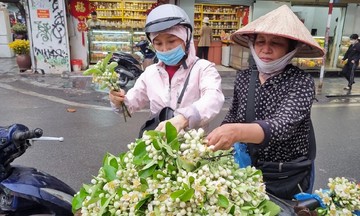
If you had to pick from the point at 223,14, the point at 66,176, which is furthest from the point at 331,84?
the point at 66,176

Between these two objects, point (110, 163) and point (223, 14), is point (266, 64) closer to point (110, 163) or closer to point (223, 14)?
point (110, 163)

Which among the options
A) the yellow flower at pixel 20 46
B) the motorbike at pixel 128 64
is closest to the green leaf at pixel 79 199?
the motorbike at pixel 128 64

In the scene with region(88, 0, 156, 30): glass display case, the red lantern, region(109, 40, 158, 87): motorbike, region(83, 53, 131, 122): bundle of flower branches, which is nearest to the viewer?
region(83, 53, 131, 122): bundle of flower branches

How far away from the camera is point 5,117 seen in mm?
6016

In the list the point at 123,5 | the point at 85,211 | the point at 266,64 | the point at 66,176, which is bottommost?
the point at 66,176

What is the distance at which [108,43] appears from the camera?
448 inches

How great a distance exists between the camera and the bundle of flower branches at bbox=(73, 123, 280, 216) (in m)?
0.93

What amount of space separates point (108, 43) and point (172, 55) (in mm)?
10114

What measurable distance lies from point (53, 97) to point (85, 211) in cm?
721

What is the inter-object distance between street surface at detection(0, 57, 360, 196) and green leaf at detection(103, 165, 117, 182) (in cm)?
288

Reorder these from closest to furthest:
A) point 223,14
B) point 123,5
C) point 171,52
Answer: point 171,52, point 123,5, point 223,14

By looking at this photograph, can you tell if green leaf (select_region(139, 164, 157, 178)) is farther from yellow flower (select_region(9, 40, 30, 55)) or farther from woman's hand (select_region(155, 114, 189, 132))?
yellow flower (select_region(9, 40, 30, 55))

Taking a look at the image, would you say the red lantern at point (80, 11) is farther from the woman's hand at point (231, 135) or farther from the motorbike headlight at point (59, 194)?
the woman's hand at point (231, 135)

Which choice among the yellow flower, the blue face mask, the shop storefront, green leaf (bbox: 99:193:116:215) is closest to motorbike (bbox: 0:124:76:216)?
the blue face mask
